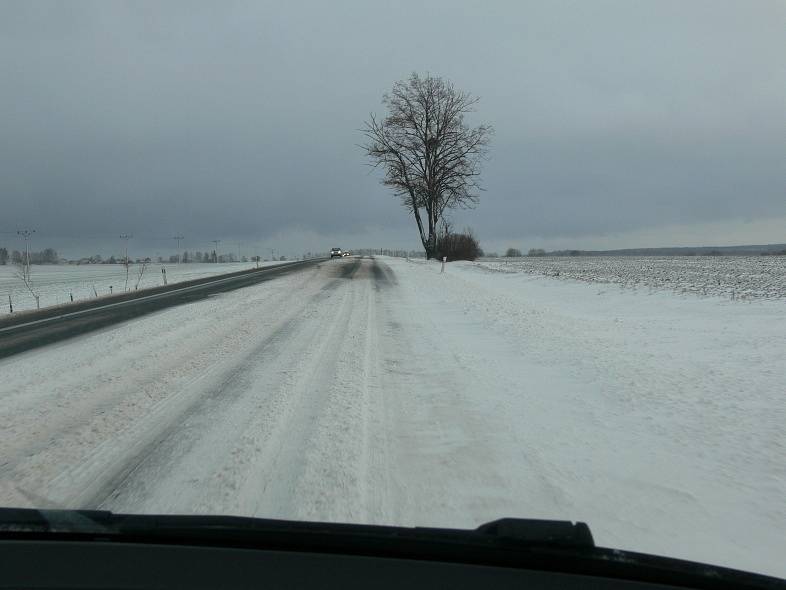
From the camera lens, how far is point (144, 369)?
27.8ft

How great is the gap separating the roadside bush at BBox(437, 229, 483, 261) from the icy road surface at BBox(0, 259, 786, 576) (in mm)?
45001

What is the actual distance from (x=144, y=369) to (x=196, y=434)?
3.33 meters

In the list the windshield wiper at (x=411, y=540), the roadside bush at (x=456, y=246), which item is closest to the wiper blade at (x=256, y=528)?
the windshield wiper at (x=411, y=540)

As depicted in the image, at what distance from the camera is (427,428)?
5.86 meters

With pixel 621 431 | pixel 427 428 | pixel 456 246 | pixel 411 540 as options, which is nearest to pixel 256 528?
pixel 411 540

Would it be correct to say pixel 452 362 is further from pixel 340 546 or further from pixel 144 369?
pixel 340 546

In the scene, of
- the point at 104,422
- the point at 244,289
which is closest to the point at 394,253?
the point at 244,289

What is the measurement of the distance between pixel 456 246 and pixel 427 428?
2044 inches

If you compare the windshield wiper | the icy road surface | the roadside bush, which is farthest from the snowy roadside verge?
the roadside bush

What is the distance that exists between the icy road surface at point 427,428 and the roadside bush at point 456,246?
148 ft

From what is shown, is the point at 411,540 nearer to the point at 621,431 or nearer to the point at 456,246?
the point at 621,431

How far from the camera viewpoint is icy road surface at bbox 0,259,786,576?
13.3ft

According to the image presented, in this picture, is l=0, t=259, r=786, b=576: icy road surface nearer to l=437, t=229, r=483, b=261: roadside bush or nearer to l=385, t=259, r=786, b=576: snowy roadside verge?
l=385, t=259, r=786, b=576: snowy roadside verge

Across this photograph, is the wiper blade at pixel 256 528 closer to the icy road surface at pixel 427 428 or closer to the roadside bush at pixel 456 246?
the icy road surface at pixel 427 428
